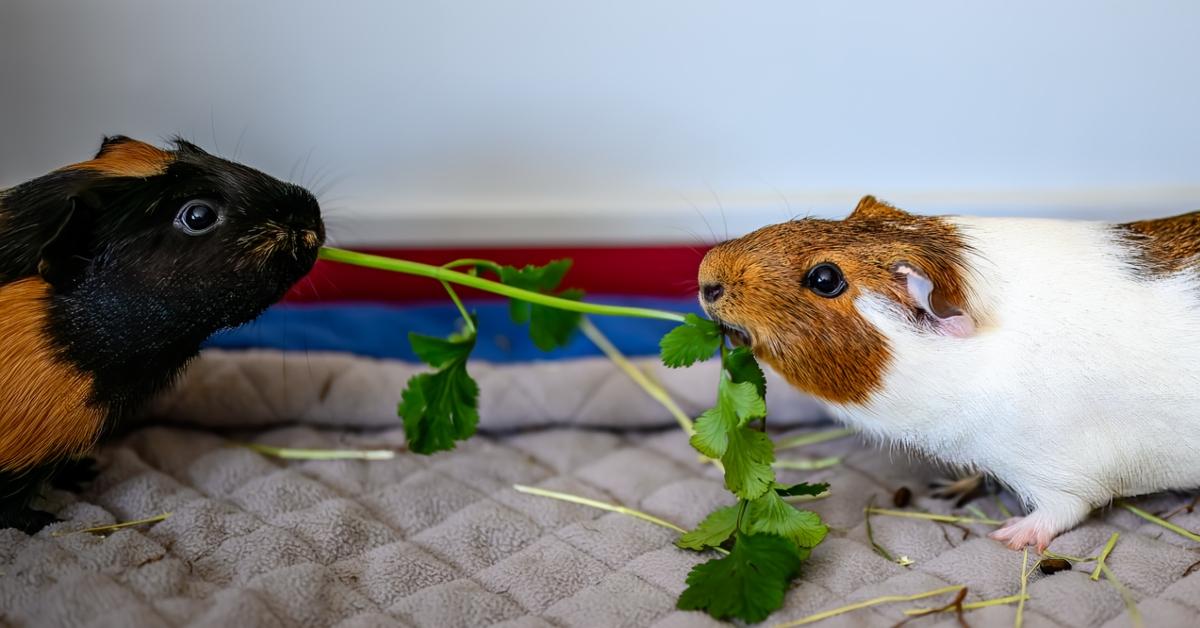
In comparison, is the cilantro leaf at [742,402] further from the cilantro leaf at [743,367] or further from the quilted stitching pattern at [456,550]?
the quilted stitching pattern at [456,550]

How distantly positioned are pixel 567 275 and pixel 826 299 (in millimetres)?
930

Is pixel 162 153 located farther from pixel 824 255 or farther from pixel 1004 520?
pixel 1004 520

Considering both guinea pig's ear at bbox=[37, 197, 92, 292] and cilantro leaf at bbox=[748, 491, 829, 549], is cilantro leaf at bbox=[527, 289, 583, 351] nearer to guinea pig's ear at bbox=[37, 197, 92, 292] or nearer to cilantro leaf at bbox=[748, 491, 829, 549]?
cilantro leaf at bbox=[748, 491, 829, 549]

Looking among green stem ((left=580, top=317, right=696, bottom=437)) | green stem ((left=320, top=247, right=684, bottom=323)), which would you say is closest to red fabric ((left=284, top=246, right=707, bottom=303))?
green stem ((left=580, top=317, right=696, bottom=437))

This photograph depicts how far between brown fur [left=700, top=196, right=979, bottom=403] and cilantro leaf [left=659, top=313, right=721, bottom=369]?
0.04 m

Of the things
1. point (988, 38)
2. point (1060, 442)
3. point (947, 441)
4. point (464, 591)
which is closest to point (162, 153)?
point (464, 591)

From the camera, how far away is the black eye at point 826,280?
1308mm

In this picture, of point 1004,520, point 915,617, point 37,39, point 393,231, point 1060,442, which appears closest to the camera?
point 915,617

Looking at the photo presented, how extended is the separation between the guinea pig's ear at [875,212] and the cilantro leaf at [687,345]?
0.92 feet

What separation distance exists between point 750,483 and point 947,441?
288 millimetres

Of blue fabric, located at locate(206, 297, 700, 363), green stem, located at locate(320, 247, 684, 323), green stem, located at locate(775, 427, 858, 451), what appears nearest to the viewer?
green stem, located at locate(320, 247, 684, 323)

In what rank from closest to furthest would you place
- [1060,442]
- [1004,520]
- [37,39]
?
[1060,442], [1004,520], [37,39]

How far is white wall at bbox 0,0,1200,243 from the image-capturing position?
1.97 m

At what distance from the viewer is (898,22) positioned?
2.01 metres
